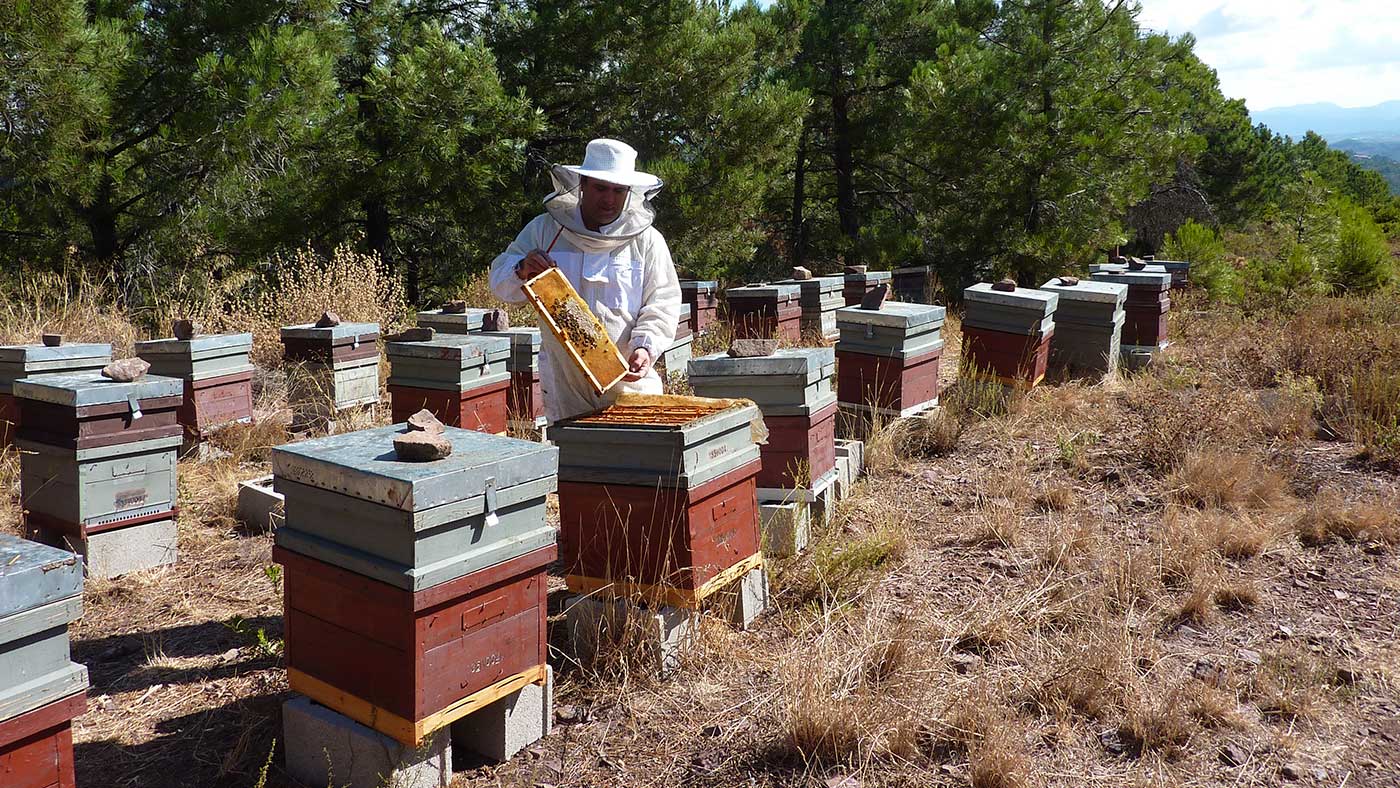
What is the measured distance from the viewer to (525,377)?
6543 mm

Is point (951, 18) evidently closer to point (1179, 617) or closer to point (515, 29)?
point (515, 29)

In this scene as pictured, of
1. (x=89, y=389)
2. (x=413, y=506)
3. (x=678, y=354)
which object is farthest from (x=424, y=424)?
(x=678, y=354)

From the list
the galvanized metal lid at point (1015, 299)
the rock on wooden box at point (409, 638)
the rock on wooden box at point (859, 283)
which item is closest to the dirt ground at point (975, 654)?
the rock on wooden box at point (409, 638)

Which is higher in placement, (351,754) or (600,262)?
(600,262)

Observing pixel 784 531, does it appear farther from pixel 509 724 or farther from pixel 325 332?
pixel 325 332

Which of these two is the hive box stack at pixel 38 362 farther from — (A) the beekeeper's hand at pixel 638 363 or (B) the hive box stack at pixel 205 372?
(A) the beekeeper's hand at pixel 638 363

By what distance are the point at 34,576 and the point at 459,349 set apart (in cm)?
322

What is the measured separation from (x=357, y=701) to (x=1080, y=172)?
11234mm

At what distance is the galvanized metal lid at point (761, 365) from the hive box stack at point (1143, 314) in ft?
16.1

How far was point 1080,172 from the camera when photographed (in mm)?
11820

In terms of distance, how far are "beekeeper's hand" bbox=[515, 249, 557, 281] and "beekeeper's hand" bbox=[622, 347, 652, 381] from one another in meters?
0.49

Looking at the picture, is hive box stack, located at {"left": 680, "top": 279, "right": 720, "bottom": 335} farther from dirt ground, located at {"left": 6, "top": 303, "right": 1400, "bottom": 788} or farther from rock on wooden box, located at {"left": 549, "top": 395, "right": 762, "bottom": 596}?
rock on wooden box, located at {"left": 549, "top": 395, "right": 762, "bottom": 596}

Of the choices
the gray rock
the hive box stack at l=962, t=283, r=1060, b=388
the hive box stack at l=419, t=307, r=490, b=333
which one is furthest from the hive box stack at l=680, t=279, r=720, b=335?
the gray rock

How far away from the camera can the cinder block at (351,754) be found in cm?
269
